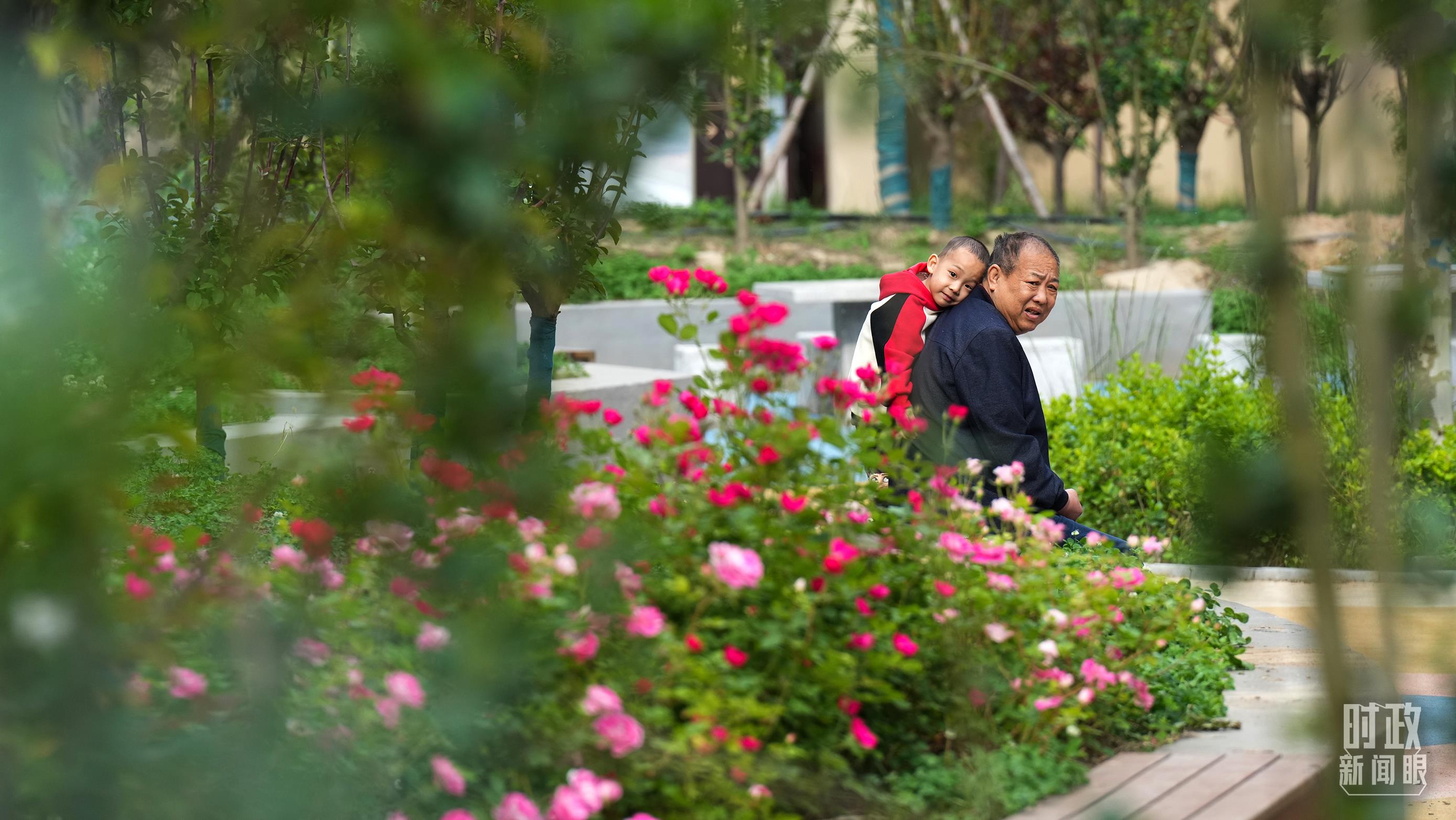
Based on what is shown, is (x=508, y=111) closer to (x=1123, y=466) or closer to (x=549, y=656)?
(x=549, y=656)

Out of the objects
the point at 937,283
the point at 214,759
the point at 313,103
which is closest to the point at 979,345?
the point at 937,283

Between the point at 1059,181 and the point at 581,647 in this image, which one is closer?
the point at 581,647

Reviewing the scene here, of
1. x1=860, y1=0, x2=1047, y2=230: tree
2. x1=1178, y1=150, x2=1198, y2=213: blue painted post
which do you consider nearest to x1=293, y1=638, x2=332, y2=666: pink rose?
x1=860, y1=0, x2=1047, y2=230: tree

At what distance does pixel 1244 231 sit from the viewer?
2.58 feet

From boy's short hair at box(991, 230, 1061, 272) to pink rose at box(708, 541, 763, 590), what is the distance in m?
2.14

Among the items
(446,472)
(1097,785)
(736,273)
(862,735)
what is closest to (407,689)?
(446,472)

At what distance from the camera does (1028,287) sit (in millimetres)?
4043

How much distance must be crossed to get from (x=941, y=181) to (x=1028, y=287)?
11527 millimetres

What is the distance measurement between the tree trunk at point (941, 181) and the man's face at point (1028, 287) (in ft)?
37.5

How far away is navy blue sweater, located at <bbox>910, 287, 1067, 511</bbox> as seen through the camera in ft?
12.7

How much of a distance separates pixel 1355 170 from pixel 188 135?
9.79 ft

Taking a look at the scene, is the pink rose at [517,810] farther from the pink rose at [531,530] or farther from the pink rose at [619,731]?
the pink rose at [531,530]

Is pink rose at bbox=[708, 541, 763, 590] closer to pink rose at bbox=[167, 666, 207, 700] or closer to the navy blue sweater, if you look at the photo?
pink rose at bbox=[167, 666, 207, 700]

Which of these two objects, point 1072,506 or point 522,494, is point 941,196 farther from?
point 522,494
